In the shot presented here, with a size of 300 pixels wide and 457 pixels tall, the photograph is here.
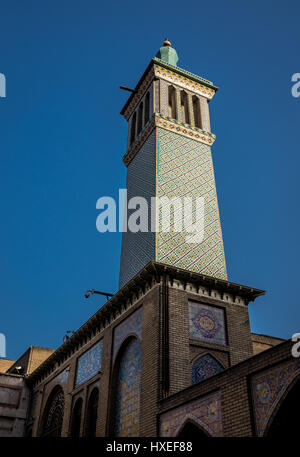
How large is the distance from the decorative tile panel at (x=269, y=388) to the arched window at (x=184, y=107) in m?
12.3

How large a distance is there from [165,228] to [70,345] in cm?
661

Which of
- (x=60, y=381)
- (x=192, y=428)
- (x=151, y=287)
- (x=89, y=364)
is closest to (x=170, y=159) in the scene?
(x=151, y=287)

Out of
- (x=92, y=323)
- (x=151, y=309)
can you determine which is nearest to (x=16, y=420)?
(x=92, y=323)

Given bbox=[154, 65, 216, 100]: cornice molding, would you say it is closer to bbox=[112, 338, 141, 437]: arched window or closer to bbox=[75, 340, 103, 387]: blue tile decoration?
bbox=[75, 340, 103, 387]: blue tile decoration

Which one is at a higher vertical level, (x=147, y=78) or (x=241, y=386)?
(x=147, y=78)

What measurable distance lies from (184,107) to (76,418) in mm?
12487

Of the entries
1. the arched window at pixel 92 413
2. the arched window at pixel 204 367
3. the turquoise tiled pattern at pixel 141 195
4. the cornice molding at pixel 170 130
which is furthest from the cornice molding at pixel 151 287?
the cornice molding at pixel 170 130

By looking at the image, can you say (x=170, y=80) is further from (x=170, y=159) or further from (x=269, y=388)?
(x=269, y=388)

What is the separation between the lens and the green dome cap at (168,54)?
797 inches

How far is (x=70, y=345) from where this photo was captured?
57.6 feet

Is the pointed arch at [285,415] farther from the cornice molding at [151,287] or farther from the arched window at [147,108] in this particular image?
the arched window at [147,108]

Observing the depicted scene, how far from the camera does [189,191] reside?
616 inches
